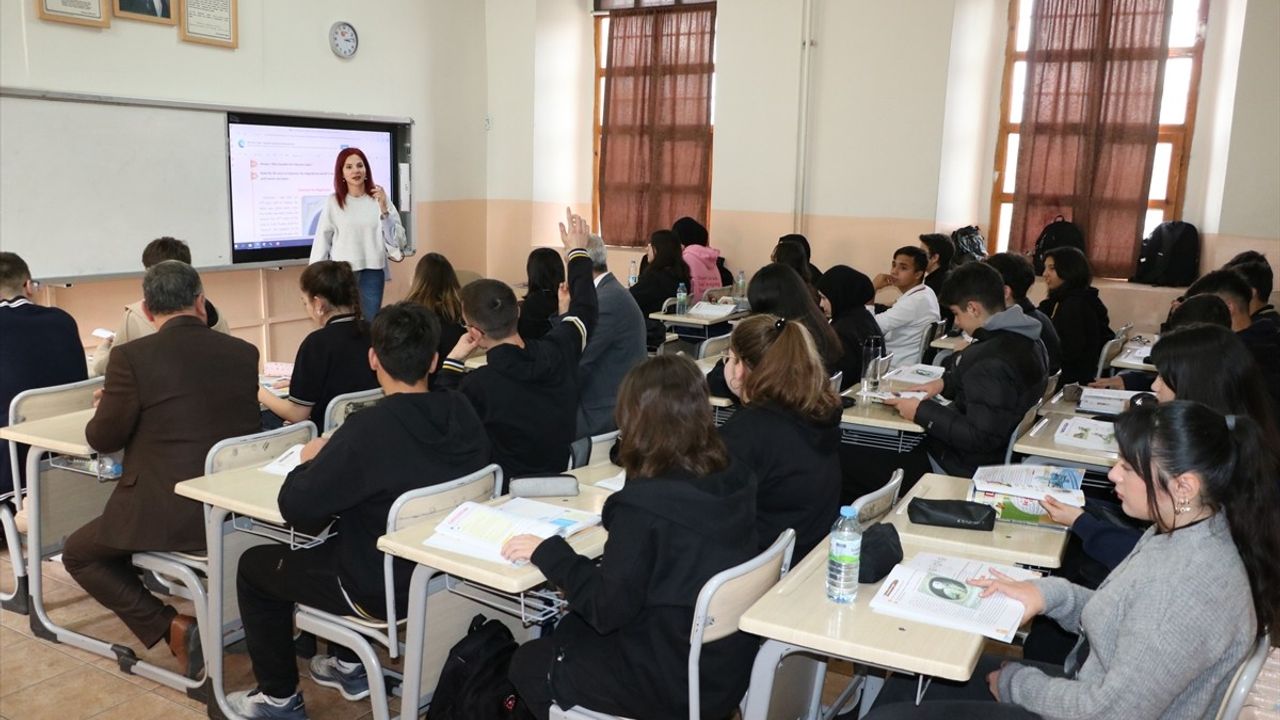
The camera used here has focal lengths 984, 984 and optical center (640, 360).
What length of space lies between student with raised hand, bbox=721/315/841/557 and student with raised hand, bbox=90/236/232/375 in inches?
101

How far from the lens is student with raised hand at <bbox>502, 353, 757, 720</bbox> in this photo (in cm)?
221

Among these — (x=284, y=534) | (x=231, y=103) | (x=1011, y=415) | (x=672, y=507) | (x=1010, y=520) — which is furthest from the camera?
(x=231, y=103)

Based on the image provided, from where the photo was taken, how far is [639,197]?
9.95 metres

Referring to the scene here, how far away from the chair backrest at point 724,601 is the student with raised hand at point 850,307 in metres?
2.80

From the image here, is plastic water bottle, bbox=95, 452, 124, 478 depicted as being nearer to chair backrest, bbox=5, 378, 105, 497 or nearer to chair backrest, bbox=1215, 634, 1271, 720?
chair backrest, bbox=5, 378, 105, 497

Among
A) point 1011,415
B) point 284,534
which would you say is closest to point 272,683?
point 284,534

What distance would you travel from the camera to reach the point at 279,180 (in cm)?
743

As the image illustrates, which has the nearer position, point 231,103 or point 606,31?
point 231,103

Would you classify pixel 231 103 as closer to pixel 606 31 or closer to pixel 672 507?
pixel 606 31

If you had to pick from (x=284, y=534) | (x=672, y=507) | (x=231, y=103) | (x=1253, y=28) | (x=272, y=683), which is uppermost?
(x=1253, y=28)

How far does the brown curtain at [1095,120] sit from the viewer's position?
25.6 ft

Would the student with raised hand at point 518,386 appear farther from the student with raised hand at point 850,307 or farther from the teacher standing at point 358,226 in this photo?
the teacher standing at point 358,226

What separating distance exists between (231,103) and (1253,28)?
7.45 meters

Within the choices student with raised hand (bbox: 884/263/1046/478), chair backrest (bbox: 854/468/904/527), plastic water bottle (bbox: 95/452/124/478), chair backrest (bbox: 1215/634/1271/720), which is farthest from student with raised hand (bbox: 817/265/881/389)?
plastic water bottle (bbox: 95/452/124/478)
